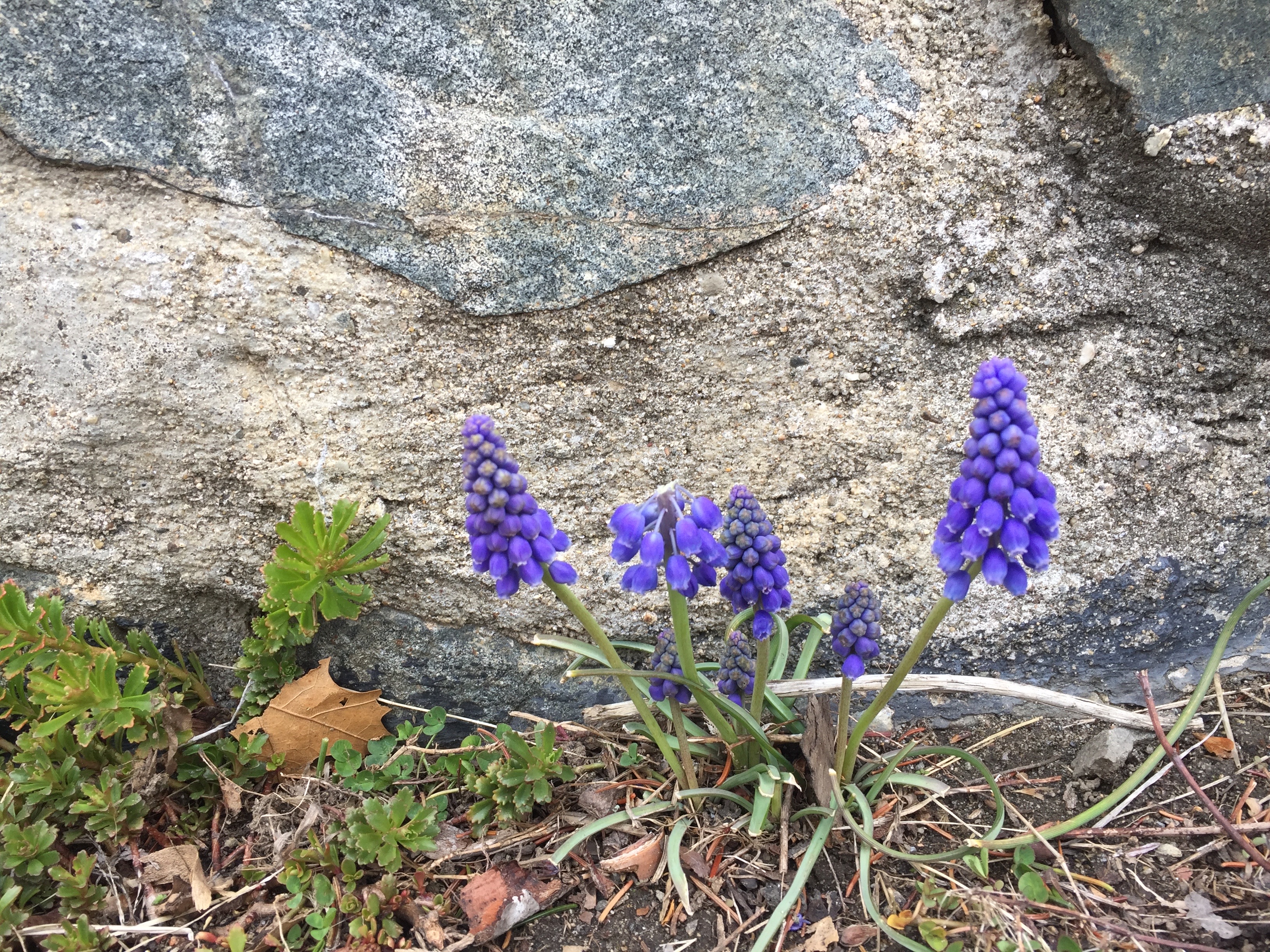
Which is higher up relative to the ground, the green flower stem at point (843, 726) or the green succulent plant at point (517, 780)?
the green flower stem at point (843, 726)

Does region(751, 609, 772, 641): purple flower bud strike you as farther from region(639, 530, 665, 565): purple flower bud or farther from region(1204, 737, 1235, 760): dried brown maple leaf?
region(1204, 737, 1235, 760): dried brown maple leaf

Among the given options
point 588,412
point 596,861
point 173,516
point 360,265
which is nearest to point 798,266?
point 588,412

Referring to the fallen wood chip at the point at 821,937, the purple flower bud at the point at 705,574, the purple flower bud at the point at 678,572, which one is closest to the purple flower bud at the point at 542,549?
the purple flower bud at the point at 678,572

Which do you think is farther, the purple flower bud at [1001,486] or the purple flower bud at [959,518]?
the purple flower bud at [959,518]

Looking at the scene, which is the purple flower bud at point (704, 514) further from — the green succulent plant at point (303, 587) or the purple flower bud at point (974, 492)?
the green succulent plant at point (303, 587)

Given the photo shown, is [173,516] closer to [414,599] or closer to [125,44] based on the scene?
[414,599]

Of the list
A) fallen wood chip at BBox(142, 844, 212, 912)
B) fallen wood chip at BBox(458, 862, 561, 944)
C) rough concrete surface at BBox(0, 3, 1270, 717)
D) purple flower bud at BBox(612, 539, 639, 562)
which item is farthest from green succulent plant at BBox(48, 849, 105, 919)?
purple flower bud at BBox(612, 539, 639, 562)
